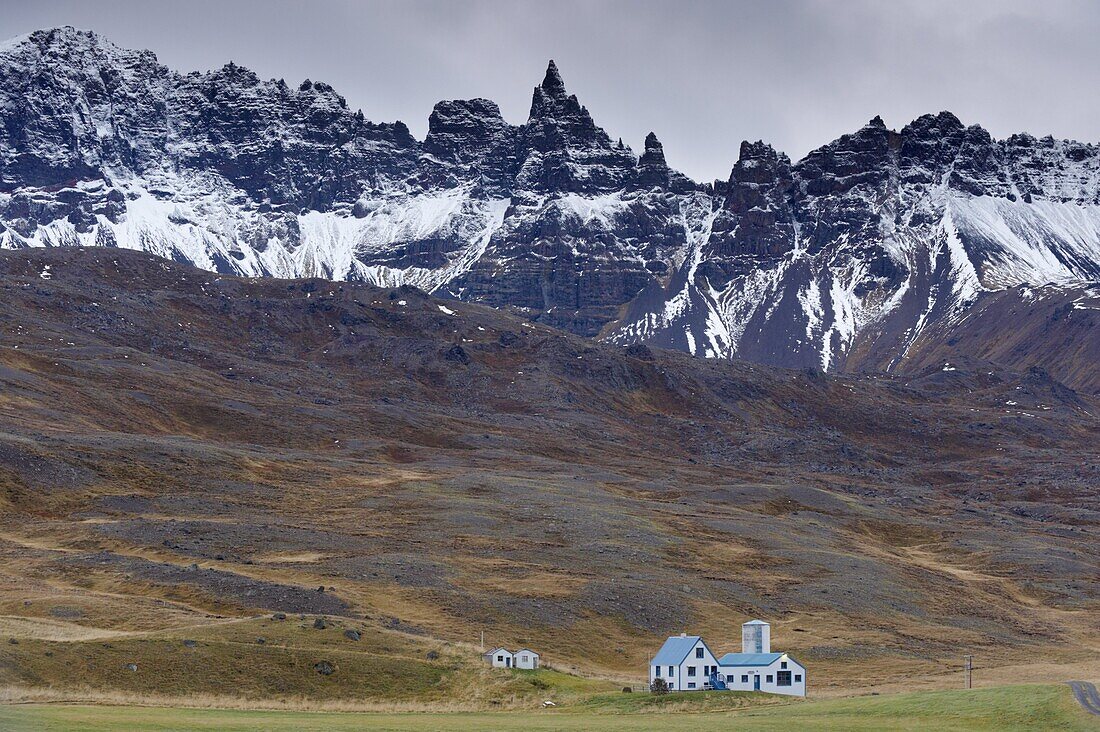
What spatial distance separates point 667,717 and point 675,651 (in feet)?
40.9

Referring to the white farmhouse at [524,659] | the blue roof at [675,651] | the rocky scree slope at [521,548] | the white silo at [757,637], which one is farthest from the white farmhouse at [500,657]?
the rocky scree slope at [521,548]

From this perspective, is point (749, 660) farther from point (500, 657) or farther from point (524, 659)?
point (500, 657)

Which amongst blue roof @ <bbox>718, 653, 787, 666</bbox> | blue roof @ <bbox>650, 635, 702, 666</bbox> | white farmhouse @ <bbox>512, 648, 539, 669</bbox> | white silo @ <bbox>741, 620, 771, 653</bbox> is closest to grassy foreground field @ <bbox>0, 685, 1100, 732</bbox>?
blue roof @ <bbox>650, 635, 702, 666</bbox>

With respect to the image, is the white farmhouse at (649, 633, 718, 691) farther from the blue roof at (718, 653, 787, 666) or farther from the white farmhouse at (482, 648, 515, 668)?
the white farmhouse at (482, 648, 515, 668)

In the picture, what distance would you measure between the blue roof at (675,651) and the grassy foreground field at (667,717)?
6.31 meters

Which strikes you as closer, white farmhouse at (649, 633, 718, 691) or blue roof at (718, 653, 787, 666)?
white farmhouse at (649, 633, 718, 691)

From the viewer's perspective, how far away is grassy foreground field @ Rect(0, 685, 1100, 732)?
51.2 m

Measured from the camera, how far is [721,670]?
73.7 meters

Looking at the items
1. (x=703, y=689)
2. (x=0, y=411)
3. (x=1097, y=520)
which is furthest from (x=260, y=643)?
(x=1097, y=520)

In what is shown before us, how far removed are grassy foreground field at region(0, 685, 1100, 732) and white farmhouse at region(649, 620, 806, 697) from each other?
608 centimetres

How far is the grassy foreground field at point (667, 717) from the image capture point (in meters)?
51.2

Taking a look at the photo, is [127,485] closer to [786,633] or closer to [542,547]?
[542,547]

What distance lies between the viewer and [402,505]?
156375 millimetres

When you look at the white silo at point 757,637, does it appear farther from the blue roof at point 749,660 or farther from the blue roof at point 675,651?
the blue roof at point 675,651
